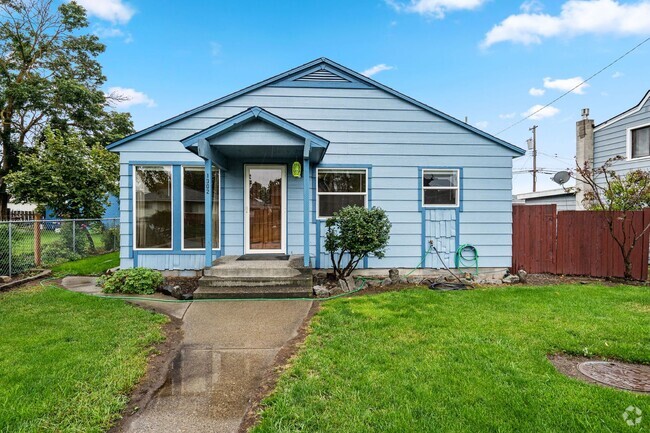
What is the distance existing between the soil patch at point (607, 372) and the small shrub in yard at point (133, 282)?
6178 millimetres

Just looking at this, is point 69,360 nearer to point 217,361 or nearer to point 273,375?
point 217,361

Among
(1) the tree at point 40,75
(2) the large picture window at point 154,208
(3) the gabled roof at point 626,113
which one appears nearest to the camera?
(2) the large picture window at point 154,208

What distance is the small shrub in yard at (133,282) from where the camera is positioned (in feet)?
19.2

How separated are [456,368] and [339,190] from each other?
4934mm

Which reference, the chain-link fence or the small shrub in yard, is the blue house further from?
the chain-link fence

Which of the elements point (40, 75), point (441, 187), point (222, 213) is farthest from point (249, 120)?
point (40, 75)

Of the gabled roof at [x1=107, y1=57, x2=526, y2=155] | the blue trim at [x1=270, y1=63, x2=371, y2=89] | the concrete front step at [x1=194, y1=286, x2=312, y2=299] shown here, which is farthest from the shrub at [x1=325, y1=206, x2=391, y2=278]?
the blue trim at [x1=270, y1=63, x2=371, y2=89]

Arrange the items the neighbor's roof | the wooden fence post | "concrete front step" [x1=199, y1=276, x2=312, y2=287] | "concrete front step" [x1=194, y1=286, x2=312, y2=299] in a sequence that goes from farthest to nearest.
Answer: the neighbor's roof → the wooden fence post → "concrete front step" [x1=199, y1=276, x2=312, y2=287] → "concrete front step" [x1=194, y1=286, x2=312, y2=299]

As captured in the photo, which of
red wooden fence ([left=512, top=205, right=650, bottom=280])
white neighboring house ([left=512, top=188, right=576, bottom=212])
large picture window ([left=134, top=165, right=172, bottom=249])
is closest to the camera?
large picture window ([left=134, top=165, right=172, bottom=249])

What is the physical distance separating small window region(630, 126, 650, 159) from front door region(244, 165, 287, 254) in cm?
1207

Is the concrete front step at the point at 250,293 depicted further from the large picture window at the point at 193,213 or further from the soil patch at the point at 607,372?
the soil patch at the point at 607,372

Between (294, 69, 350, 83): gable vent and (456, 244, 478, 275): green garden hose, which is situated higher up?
(294, 69, 350, 83): gable vent

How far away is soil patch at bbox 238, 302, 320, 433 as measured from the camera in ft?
7.41

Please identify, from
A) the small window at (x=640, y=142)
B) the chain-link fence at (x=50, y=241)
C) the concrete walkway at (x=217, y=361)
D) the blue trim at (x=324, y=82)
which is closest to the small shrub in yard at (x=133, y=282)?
the concrete walkway at (x=217, y=361)
